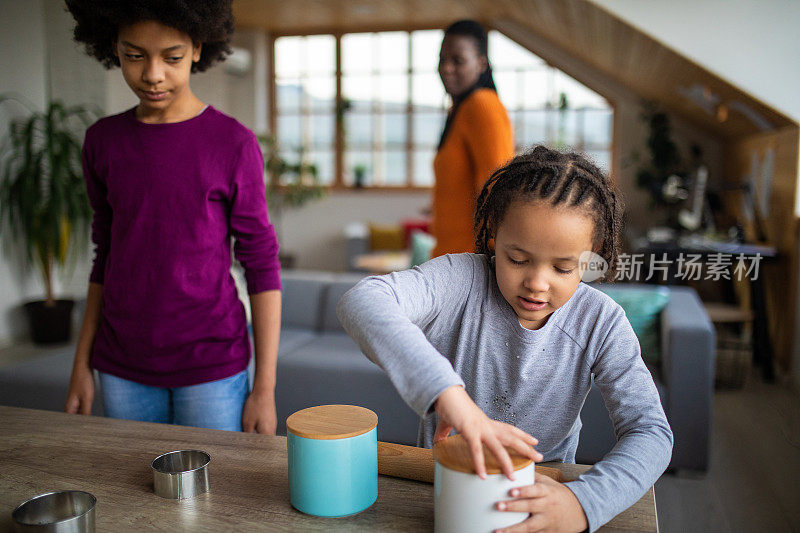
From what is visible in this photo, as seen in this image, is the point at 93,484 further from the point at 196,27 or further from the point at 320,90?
the point at 320,90

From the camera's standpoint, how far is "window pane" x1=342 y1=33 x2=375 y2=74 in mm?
7426

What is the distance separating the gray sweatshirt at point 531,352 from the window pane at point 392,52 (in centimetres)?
682

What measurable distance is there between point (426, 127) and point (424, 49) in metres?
0.87

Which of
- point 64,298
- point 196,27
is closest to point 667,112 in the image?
point 64,298

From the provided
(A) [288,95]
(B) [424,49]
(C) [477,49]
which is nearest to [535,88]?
(B) [424,49]

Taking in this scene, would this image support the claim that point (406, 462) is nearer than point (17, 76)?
Yes

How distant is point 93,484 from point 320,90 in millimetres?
7250

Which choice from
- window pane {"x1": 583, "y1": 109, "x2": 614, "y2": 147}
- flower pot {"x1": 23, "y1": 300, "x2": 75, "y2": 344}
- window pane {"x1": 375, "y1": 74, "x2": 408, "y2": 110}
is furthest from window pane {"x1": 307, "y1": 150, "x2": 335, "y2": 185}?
flower pot {"x1": 23, "y1": 300, "x2": 75, "y2": 344}

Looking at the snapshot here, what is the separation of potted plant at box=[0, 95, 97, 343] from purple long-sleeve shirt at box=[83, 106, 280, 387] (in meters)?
2.84

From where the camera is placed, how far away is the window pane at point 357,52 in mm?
7426

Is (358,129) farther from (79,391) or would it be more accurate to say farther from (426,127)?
(79,391)

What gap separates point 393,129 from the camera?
7543mm

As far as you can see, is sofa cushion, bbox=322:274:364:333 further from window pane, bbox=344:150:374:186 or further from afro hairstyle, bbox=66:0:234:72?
window pane, bbox=344:150:374:186

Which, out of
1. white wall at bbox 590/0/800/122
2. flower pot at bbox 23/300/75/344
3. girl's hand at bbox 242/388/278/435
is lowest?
flower pot at bbox 23/300/75/344
